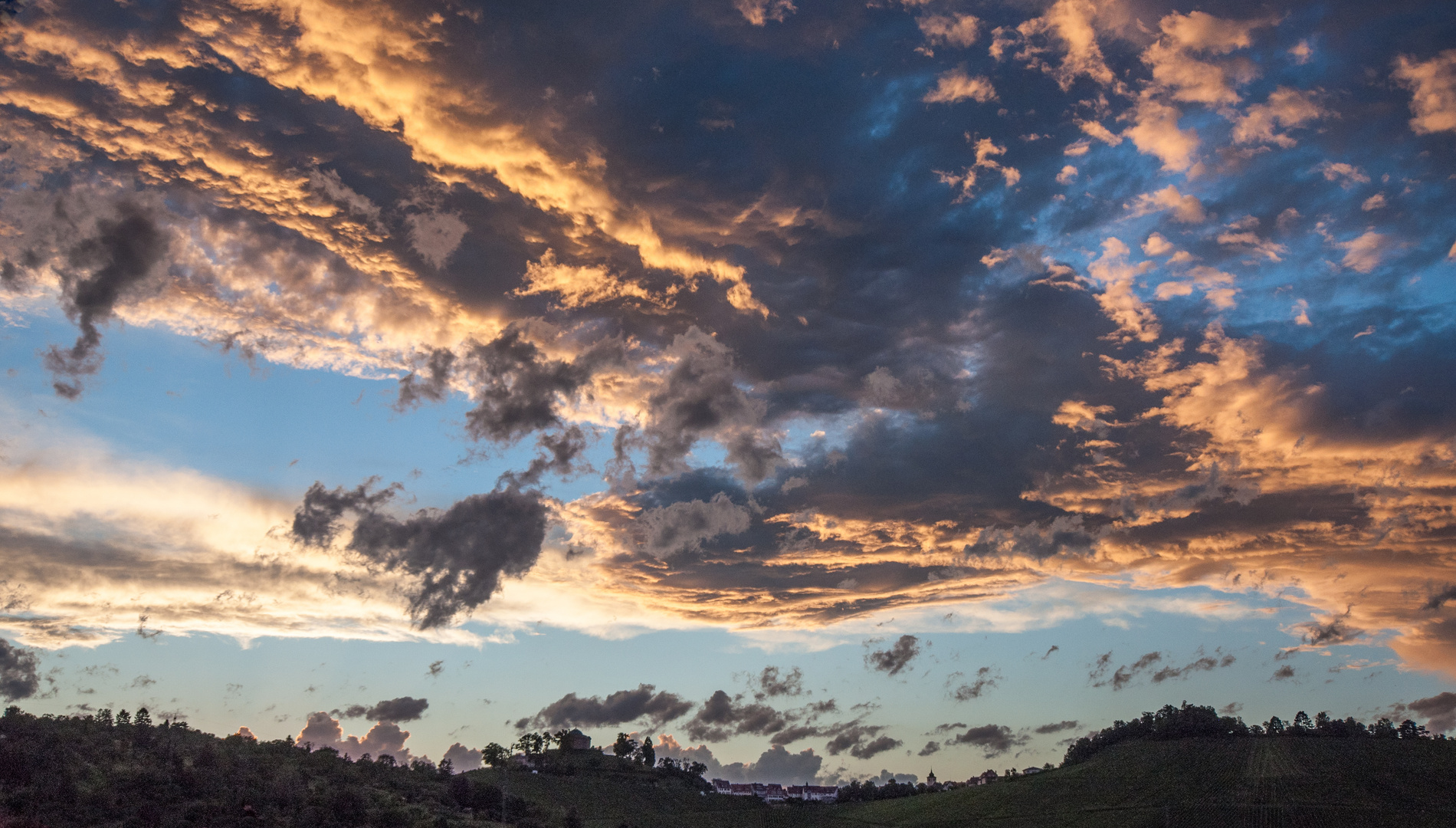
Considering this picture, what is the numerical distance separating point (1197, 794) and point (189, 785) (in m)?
172

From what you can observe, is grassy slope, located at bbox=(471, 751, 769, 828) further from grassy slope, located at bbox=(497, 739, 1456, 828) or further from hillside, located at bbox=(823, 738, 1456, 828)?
hillside, located at bbox=(823, 738, 1456, 828)

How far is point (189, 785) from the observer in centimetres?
6322

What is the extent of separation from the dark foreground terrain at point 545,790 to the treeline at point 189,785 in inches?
6.7

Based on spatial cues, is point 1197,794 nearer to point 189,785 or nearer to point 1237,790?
point 1237,790

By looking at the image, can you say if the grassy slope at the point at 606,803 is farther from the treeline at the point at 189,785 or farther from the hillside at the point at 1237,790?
the treeline at the point at 189,785

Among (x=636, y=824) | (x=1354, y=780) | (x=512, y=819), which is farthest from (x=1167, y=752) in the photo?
(x=512, y=819)

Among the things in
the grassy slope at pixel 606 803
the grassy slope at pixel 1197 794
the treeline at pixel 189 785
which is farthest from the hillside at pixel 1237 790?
the treeline at pixel 189 785

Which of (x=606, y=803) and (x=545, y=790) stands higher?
(x=545, y=790)

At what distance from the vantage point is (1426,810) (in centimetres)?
14462

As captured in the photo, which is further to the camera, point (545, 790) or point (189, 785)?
point (545, 790)

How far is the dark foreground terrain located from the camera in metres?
57.7

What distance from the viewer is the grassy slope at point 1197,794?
482ft

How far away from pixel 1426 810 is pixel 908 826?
95.2 metres

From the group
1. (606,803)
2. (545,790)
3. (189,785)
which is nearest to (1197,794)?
(606,803)
